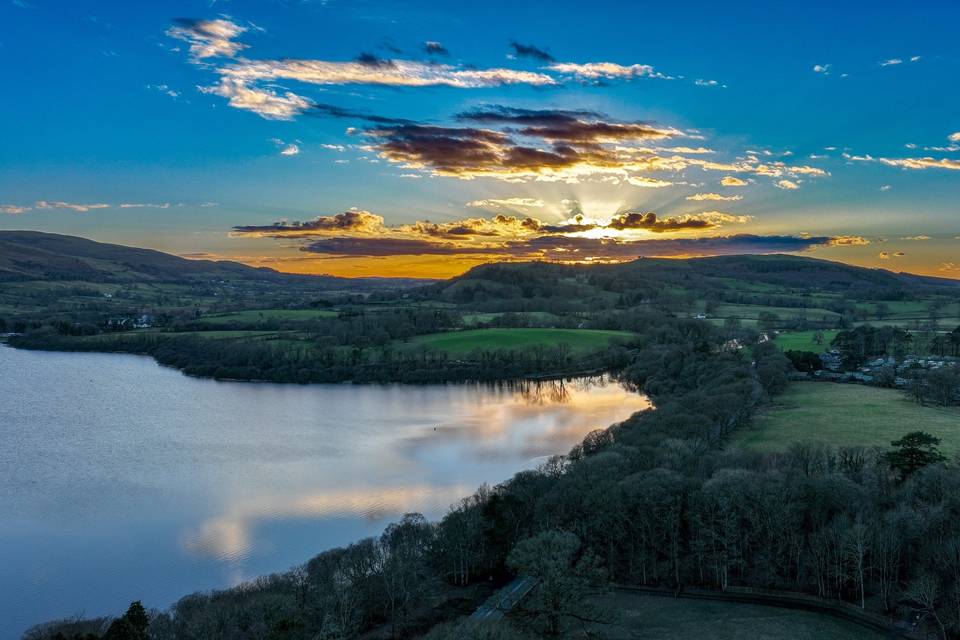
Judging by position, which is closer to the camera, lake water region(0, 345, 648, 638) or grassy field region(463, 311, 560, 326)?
lake water region(0, 345, 648, 638)

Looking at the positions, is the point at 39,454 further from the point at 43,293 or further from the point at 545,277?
the point at 43,293

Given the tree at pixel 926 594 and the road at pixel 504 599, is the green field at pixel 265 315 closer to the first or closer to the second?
the road at pixel 504 599

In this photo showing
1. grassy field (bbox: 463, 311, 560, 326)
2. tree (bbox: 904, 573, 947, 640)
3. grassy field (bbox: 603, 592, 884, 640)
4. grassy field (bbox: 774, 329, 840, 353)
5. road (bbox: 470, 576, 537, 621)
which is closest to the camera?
tree (bbox: 904, 573, 947, 640)

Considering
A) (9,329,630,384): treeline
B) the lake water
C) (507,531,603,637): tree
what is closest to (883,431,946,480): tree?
(507,531,603,637): tree

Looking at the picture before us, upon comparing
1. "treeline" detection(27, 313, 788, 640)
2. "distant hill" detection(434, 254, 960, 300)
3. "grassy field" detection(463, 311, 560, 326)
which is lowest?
"treeline" detection(27, 313, 788, 640)

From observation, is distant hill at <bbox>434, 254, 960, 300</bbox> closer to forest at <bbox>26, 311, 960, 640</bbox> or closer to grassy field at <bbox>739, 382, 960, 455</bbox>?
grassy field at <bbox>739, 382, 960, 455</bbox>

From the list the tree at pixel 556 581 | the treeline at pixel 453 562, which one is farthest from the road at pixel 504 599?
the tree at pixel 556 581

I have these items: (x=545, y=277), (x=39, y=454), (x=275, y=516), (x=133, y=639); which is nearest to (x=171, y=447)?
(x=39, y=454)
